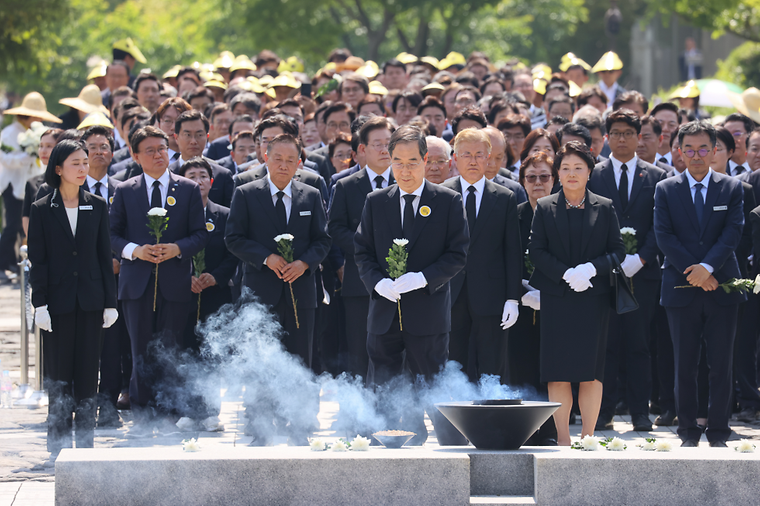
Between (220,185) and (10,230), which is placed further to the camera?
(10,230)

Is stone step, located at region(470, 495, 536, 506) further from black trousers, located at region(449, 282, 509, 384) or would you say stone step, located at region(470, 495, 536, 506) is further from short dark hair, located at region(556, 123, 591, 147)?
short dark hair, located at region(556, 123, 591, 147)

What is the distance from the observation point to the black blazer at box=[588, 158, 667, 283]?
28.7ft

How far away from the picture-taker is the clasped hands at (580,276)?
7.53 metres

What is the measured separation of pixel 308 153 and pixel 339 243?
2.53 meters

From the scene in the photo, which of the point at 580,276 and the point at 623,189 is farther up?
the point at 623,189

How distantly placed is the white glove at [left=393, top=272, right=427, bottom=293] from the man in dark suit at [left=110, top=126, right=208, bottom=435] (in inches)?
85.0

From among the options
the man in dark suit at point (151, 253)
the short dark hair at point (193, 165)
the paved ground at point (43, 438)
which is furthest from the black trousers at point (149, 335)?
the short dark hair at point (193, 165)

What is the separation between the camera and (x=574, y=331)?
Answer: 25.2 feet

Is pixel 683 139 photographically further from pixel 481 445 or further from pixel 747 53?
pixel 747 53

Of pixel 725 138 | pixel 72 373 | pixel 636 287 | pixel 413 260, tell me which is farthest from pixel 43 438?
pixel 725 138

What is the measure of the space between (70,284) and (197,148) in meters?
2.69

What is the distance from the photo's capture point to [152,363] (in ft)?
28.0

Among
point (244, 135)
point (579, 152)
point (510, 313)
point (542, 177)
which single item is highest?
point (244, 135)

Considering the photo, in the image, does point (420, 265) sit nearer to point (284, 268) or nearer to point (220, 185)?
point (284, 268)
